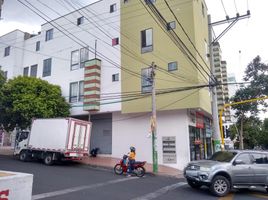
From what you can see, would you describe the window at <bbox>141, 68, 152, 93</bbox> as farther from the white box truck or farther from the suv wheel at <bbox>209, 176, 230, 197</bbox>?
the suv wheel at <bbox>209, 176, 230, 197</bbox>

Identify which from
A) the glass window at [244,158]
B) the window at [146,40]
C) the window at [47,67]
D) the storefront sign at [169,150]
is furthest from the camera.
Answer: the window at [47,67]

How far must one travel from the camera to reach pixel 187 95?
60.2 feet

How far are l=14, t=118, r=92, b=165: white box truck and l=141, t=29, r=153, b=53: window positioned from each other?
25.3ft

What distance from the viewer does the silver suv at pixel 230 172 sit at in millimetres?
9867

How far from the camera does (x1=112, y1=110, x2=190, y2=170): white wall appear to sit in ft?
63.1

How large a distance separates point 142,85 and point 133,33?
465cm

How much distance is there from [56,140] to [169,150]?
8.36 metres

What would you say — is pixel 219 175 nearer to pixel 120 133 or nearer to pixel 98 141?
pixel 120 133

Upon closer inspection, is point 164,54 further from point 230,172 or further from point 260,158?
point 230,172

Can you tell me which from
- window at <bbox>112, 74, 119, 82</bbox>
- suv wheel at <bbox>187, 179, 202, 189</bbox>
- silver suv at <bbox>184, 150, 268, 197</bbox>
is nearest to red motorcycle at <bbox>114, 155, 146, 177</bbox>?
suv wheel at <bbox>187, 179, 202, 189</bbox>

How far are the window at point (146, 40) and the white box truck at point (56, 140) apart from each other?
770 cm

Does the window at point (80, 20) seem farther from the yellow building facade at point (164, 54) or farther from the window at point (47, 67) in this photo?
the window at point (47, 67)

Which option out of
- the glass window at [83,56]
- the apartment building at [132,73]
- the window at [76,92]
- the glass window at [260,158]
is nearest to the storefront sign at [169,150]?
the apartment building at [132,73]

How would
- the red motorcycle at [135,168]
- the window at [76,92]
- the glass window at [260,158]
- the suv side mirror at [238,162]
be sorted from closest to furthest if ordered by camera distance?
the suv side mirror at [238,162], the glass window at [260,158], the red motorcycle at [135,168], the window at [76,92]
